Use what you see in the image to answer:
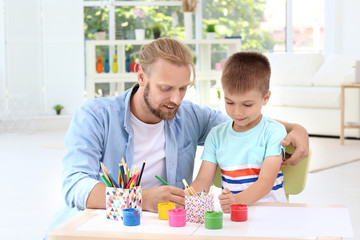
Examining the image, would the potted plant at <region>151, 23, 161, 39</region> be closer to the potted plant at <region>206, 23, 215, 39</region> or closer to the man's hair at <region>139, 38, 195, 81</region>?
the potted plant at <region>206, 23, 215, 39</region>

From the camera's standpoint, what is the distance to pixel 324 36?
29.7 feet

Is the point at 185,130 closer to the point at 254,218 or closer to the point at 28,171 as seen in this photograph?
the point at 254,218

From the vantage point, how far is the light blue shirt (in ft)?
6.09

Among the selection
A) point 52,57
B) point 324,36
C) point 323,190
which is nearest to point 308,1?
point 324,36

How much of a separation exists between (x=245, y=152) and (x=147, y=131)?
0.38m

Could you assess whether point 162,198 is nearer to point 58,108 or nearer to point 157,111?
point 157,111

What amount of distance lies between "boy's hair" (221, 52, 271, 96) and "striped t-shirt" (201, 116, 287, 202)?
114mm

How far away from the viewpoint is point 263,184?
1.82 meters

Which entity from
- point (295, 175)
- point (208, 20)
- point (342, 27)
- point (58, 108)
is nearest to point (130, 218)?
point (295, 175)

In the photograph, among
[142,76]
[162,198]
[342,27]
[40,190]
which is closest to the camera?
[162,198]

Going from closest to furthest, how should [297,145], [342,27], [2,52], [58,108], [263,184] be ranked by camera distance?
[263,184] → [297,145] → [2,52] → [58,108] → [342,27]

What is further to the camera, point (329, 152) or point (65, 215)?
point (329, 152)

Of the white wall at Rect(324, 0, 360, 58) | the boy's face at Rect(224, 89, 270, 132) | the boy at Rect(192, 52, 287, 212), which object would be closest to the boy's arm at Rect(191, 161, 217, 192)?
the boy at Rect(192, 52, 287, 212)

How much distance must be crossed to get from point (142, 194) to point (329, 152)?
4.69m
